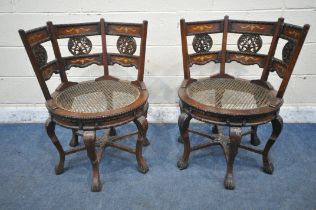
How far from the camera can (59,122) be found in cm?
179

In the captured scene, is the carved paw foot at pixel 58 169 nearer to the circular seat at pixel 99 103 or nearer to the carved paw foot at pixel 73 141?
the carved paw foot at pixel 73 141

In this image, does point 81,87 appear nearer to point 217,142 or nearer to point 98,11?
point 98,11

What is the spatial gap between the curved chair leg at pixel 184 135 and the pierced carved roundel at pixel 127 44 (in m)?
0.59

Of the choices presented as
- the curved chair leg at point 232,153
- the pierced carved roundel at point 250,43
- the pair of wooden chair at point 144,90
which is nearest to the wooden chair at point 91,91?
the pair of wooden chair at point 144,90

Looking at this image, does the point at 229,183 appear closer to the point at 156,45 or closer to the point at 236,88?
the point at 236,88

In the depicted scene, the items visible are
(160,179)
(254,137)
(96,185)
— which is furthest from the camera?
(254,137)

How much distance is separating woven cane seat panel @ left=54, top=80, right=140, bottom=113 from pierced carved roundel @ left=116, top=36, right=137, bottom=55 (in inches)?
9.1

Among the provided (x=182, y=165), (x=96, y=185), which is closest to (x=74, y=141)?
(x=96, y=185)

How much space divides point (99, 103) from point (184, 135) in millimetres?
609

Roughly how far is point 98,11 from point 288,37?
1.42m

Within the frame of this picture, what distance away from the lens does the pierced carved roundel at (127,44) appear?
2.06 meters

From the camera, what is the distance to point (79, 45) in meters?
2.09

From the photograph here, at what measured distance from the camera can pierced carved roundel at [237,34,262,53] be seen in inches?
80.4

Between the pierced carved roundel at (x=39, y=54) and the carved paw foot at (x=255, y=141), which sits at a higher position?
the pierced carved roundel at (x=39, y=54)
